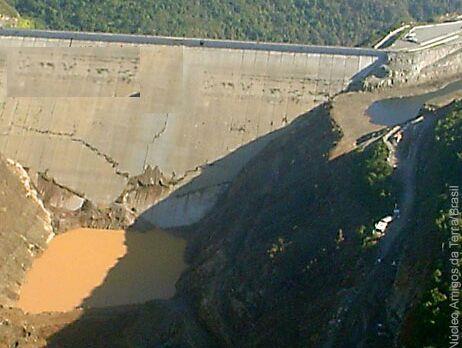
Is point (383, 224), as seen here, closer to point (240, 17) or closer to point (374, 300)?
A: point (374, 300)

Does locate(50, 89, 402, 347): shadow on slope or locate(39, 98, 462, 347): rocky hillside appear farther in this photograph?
locate(50, 89, 402, 347): shadow on slope

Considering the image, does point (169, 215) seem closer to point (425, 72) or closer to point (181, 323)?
point (181, 323)

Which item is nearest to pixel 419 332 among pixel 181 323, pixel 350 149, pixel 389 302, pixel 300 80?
pixel 389 302

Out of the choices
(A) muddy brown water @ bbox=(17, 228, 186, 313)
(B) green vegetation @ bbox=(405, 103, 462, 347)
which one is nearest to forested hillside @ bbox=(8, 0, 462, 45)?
(A) muddy brown water @ bbox=(17, 228, 186, 313)

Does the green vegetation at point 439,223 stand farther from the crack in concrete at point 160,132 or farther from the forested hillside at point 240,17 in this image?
the forested hillside at point 240,17

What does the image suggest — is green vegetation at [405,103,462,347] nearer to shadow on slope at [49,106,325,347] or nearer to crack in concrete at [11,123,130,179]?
shadow on slope at [49,106,325,347]

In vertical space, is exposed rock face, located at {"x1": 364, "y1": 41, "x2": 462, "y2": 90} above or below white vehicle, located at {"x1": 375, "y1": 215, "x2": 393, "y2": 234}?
above
